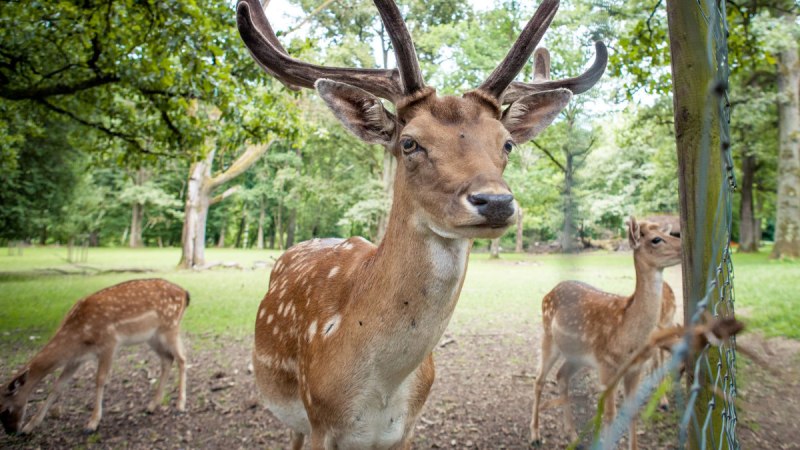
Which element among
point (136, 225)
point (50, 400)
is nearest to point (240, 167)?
point (50, 400)

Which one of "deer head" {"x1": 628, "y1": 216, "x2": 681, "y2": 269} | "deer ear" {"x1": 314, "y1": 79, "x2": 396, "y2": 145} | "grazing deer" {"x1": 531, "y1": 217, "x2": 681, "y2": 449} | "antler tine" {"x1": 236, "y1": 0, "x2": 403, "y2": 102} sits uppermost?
"antler tine" {"x1": 236, "y1": 0, "x2": 403, "y2": 102}

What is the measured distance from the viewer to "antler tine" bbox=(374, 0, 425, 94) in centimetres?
191

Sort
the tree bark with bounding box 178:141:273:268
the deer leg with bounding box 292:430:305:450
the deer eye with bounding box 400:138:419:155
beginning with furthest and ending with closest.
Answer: the tree bark with bounding box 178:141:273:268, the deer leg with bounding box 292:430:305:450, the deer eye with bounding box 400:138:419:155

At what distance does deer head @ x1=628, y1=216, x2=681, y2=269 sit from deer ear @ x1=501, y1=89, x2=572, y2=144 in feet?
6.88

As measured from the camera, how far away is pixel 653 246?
12.9 feet

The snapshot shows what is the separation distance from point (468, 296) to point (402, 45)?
909 centimetres

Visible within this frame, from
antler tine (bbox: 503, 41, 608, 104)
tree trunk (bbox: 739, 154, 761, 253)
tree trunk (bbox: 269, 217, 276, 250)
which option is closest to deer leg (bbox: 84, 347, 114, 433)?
antler tine (bbox: 503, 41, 608, 104)

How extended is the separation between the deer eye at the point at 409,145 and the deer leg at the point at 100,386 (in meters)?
3.88

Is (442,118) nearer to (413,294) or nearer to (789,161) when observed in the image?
(413,294)

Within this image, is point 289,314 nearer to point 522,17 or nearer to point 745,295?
point 522,17

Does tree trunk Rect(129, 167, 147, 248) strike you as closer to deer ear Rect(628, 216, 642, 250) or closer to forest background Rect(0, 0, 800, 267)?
forest background Rect(0, 0, 800, 267)

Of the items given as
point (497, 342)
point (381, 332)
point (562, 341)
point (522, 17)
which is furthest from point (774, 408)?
point (522, 17)

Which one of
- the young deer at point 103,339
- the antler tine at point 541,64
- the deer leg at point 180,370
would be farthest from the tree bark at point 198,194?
the antler tine at point 541,64

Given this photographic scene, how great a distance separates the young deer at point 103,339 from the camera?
3979 millimetres
